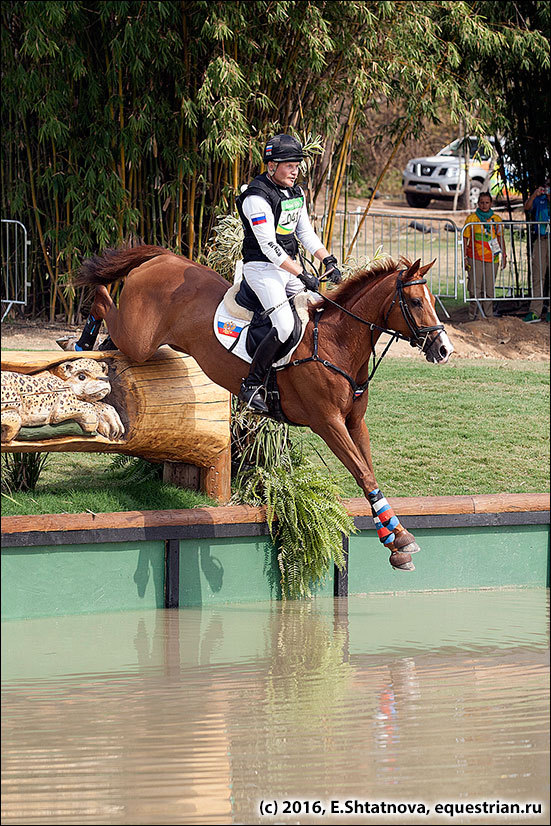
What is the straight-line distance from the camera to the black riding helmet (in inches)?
251

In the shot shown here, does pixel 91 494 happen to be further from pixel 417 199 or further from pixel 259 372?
pixel 417 199

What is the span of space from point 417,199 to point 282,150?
20869 millimetres

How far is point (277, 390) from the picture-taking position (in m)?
6.64

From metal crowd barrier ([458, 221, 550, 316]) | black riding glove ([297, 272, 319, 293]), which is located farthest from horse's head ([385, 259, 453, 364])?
metal crowd barrier ([458, 221, 550, 316])

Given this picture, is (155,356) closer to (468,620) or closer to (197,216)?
(468,620)

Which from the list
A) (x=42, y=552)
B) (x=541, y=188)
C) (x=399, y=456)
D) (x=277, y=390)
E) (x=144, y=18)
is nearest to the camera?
(x=42, y=552)

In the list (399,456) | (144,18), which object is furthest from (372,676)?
(144,18)

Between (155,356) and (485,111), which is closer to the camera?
(155,356)

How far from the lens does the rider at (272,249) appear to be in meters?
6.34

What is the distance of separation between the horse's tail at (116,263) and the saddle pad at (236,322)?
0.81 m

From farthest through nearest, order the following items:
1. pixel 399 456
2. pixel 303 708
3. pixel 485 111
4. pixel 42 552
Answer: pixel 485 111
pixel 399 456
pixel 42 552
pixel 303 708

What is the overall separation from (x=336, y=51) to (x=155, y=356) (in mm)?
5227

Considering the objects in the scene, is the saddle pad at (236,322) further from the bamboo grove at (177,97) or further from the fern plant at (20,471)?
the bamboo grove at (177,97)

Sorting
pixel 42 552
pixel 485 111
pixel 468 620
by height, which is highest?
pixel 485 111
